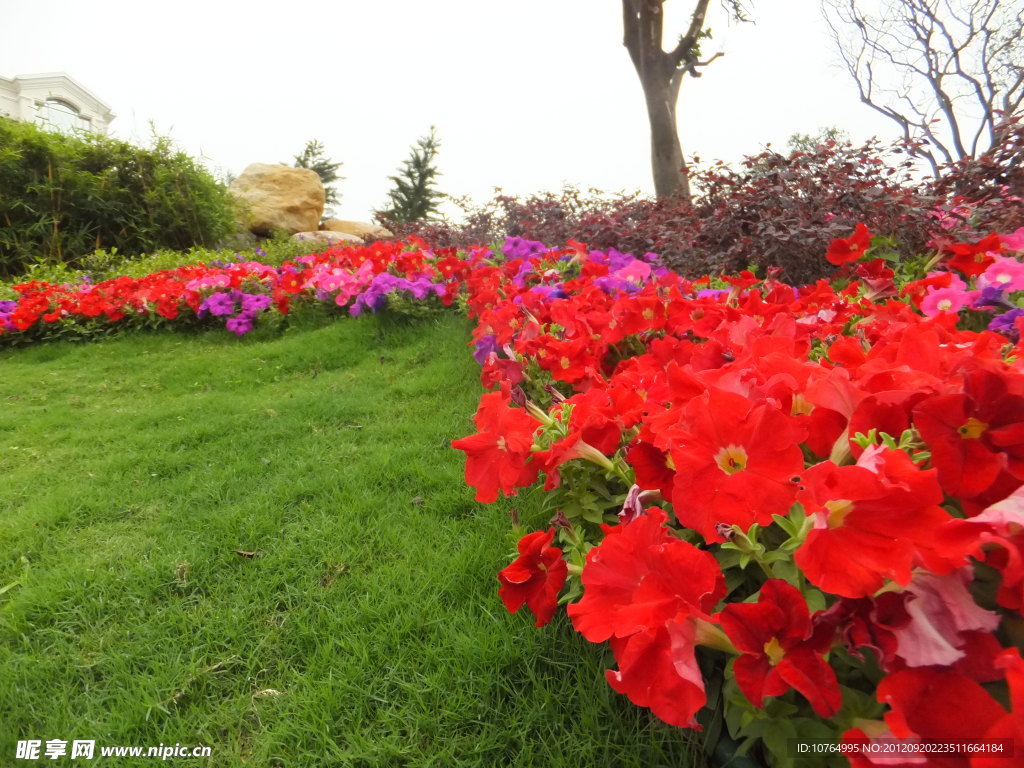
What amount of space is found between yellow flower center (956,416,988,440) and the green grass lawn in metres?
0.65

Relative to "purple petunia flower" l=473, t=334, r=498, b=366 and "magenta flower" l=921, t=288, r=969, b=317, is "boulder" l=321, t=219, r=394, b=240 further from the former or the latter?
"magenta flower" l=921, t=288, r=969, b=317

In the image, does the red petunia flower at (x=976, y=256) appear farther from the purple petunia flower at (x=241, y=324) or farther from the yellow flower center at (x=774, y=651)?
the purple petunia flower at (x=241, y=324)

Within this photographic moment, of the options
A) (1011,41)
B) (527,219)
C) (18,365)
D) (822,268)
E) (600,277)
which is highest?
(1011,41)

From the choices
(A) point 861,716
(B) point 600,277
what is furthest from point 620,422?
Result: (B) point 600,277

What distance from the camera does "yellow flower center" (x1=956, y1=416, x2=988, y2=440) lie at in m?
0.64

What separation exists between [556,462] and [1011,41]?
17497 millimetres

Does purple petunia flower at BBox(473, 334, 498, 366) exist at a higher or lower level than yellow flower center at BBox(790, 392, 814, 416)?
lower

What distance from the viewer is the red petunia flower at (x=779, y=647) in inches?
22.9

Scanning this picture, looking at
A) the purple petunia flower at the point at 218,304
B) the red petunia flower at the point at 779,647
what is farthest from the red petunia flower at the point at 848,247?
the purple petunia flower at the point at 218,304

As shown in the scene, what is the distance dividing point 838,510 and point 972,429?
0.71ft

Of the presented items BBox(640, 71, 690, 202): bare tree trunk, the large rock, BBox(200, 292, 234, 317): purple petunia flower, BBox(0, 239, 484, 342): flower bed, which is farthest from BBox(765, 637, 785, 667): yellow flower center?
the large rock

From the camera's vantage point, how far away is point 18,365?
A: 14.2 feet

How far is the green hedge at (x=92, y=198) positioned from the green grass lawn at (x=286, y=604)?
27.2 ft

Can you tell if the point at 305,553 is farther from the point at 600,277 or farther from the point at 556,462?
the point at 600,277
